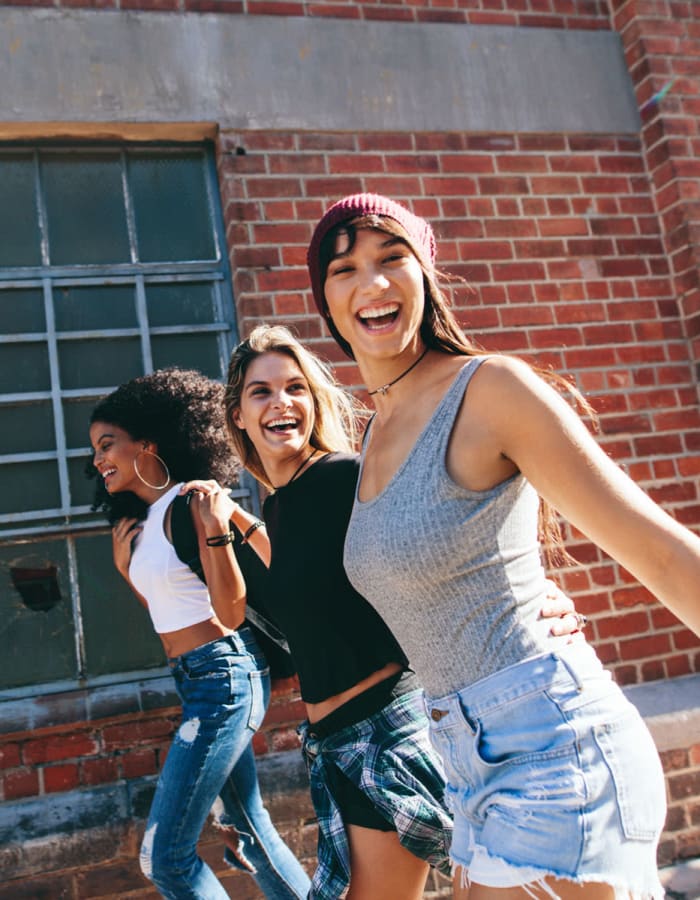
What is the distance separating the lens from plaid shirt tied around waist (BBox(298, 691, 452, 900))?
6.25 ft

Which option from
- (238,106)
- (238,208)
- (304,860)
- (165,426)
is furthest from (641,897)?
(238,106)

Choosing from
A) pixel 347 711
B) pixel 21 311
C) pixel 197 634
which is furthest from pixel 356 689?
pixel 21 311

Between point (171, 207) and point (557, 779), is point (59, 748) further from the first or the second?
point (557, 779)

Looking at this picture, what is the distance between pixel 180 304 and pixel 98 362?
46 cm

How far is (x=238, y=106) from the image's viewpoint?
152 inches

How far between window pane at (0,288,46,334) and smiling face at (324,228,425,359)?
2.32m

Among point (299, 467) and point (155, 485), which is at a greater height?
point (155, 485)

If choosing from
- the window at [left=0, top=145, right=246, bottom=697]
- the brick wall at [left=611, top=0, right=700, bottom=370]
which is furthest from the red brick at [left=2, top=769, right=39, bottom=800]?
the brick wall at [left=611, top=0, right=700, bottom=370]

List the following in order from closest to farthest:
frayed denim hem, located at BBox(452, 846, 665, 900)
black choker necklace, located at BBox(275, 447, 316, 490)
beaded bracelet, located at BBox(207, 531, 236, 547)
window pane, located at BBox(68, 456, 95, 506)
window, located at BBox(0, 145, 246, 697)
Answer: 1. frayed denim hem, located at BBox(452, 846, 665, 900)
2. black choker necklace, located at BBox(275, 447, 316, 490)
3. beaded bracelet, located at BBox(207, 531, 236, 547)
4. window, located at BBox(0, 145, 246, 697)
5. window pane, located at BBox(68, 456, 95, 506)

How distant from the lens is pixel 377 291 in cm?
174

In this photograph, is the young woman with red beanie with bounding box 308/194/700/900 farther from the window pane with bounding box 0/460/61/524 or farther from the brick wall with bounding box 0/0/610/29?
the brick wall with bounding box 0/0/610/29

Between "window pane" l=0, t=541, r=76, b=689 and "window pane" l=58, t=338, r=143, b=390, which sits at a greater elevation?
"window pane" l=58, t=338, r=143, b=390

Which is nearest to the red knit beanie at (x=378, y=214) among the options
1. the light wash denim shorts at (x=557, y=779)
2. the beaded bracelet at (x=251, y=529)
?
the light wash denim shorts at (x=557, y=779)

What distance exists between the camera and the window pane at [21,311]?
3689 mm
